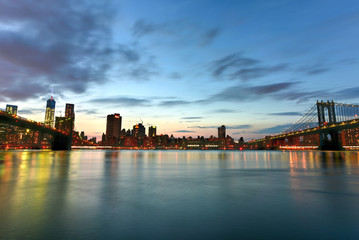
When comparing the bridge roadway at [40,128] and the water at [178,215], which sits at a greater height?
the bridge roadway at [40,128]

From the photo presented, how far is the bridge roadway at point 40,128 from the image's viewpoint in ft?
269

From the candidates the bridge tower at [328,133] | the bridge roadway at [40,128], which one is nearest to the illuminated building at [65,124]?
the bridge roadway at [40,128]

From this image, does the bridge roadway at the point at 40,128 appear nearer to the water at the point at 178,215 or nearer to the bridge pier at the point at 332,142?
the water at the point at 178,215

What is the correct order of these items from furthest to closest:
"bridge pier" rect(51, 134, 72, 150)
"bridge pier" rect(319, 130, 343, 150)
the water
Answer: "bridge pier" rect(51, 134, 72, 150) < "bridge pier" rect(319, 130, 343, 150) < the water

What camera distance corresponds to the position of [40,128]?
102 meters

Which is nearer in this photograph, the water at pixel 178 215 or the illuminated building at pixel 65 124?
the water at pixel 178 215

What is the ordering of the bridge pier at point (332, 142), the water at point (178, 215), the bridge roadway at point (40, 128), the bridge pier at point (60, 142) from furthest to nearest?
1. the bridge pier at point (60, 142)
2. the bridge pier at point (332, 142)
3. the bridge roadway at point (40, 128)
4. the water at point (178, 215)

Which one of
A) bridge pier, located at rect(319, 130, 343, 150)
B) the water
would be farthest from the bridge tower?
the water

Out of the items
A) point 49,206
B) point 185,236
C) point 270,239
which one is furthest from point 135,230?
point 49,206

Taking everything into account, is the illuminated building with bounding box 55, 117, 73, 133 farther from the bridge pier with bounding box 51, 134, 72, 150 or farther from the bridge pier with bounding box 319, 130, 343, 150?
the bridge pier with bounding box 319, 130, 343, 150

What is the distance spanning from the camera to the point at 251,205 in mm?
7902

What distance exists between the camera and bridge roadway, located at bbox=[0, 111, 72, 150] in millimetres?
81963

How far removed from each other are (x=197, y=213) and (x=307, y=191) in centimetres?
630

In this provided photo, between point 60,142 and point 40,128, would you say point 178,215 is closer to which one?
point 40,128
